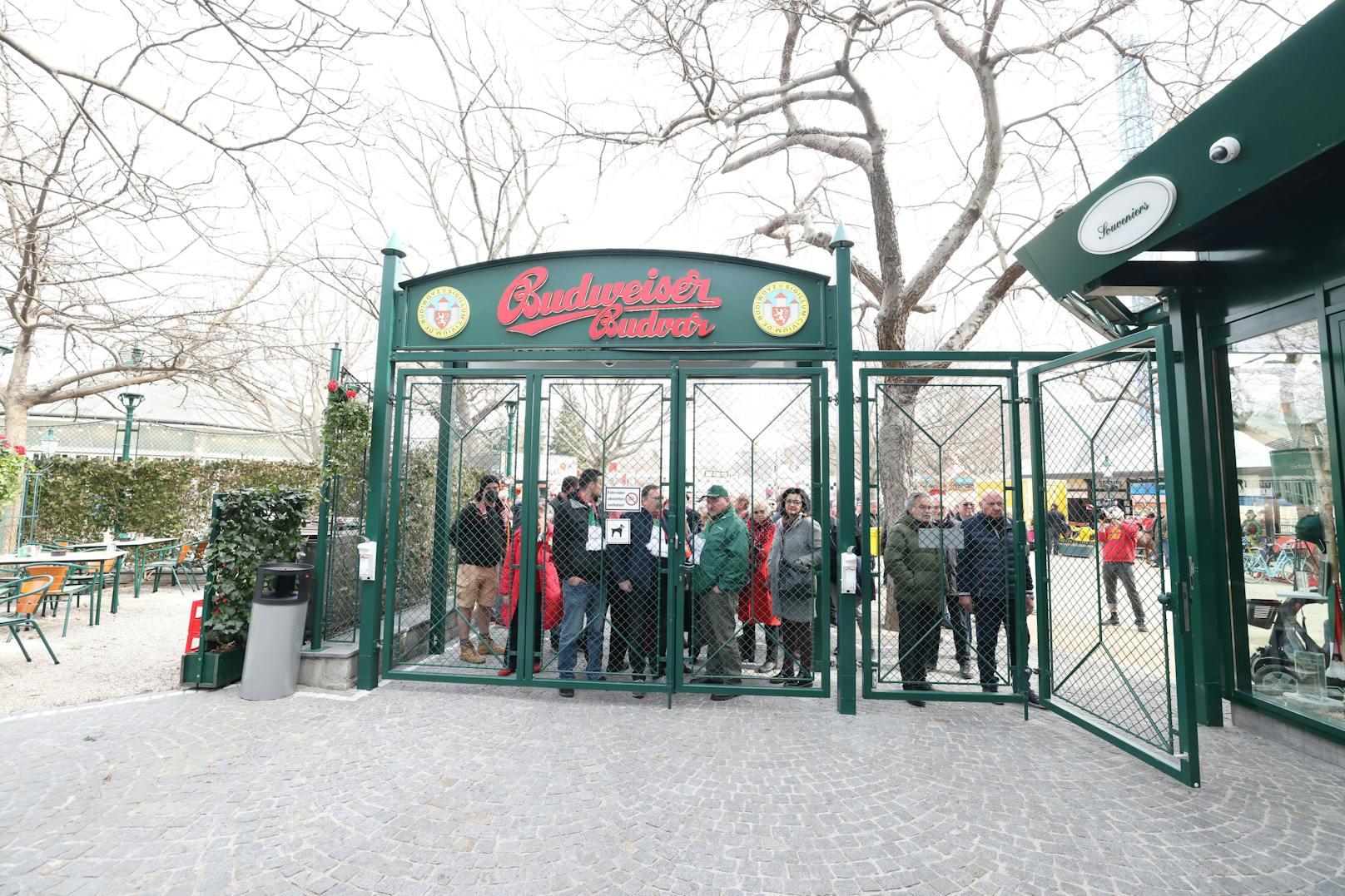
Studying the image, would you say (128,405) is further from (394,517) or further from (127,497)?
(394,517)

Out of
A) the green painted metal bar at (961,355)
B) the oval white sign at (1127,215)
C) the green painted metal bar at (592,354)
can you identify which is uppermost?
the oval white sign at (1127,215)

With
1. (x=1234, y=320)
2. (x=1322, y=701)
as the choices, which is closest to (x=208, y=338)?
(x=1234, y=320)

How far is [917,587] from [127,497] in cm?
1306

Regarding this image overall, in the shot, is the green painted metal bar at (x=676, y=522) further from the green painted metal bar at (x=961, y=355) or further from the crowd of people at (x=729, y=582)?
the green painted metal bar at (x=961, y=355)

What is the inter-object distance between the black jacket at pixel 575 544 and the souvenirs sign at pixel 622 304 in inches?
62.2

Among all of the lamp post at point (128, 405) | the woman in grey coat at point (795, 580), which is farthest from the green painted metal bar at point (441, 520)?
the lamp post at point (128, 405)

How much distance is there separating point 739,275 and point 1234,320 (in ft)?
13.1

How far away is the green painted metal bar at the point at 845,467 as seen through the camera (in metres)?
4.89

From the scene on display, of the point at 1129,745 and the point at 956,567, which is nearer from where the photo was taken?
the point at 1129,745

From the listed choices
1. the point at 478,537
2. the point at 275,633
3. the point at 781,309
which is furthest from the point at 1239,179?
the point at 275,633

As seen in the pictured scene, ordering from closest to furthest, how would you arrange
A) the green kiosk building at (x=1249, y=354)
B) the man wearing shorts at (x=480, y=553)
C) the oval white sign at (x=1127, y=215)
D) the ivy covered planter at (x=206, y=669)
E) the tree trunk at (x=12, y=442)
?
the green kiosk building at (x=1249, y=354), the oval white sign at (x=1127, y=215), the ivy covered planter at (x=206, y=669), the man wearing shorts at (x=480, y=553), the tree trunk at (x=12, y=442)

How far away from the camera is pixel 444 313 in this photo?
5.76 meters

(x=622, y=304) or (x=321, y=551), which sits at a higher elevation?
(x=622, y=304)

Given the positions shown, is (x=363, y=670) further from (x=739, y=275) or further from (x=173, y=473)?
(x=173, y=473)
